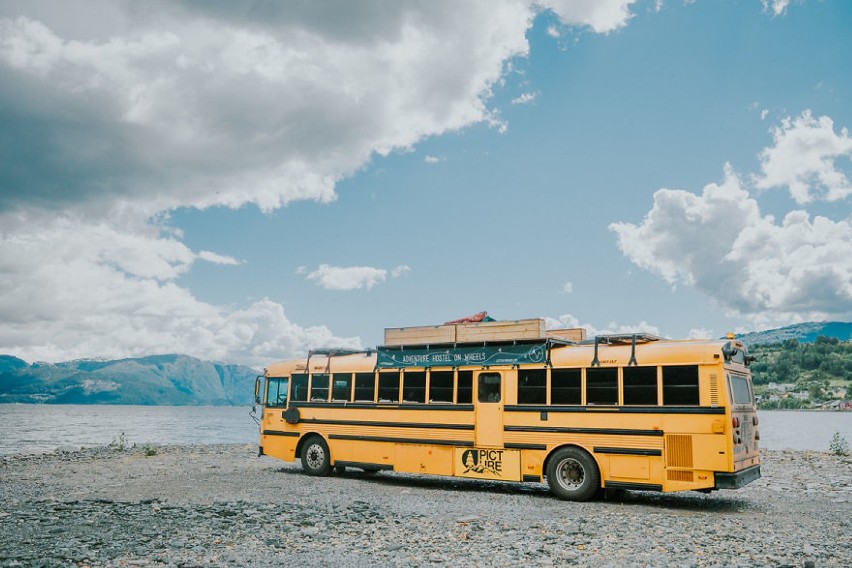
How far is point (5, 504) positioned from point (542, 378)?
1068cm

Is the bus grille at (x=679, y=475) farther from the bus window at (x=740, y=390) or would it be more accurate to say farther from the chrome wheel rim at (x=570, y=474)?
the chrome wheel rim at (x=570, y=474)

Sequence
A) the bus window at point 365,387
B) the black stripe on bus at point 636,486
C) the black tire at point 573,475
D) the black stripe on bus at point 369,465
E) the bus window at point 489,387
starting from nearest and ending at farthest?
the black stripe on bus at point 636,486, the black tire at point 573,475, the bus window at point 489,387, the black stripe on bus at point 369,465, the bus window at point 365,387

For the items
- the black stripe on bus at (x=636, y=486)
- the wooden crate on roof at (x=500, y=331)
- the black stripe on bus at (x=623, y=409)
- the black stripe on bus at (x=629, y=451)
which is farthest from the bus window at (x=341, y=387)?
the black stripe on bus at (x=636, y=486)

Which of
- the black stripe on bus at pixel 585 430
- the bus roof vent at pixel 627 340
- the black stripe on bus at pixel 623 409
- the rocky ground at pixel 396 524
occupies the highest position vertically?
the bus roof vent at pixel 627 340

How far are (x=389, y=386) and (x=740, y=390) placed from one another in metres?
7.86

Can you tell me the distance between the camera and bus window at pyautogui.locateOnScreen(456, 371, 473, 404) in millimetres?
14969

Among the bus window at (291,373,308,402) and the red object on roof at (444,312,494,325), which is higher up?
the red object on roof at (444,312,494,325)

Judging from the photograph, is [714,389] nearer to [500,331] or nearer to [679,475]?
[679,475]

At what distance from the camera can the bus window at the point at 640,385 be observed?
41.5ft

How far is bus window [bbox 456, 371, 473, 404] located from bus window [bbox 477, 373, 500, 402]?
0.76ft

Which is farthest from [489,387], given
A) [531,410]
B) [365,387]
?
[365,387]

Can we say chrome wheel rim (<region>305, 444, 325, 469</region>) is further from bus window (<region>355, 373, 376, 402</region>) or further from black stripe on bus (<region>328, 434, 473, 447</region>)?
bus window (<region>355, 373, 376, 402</region>)

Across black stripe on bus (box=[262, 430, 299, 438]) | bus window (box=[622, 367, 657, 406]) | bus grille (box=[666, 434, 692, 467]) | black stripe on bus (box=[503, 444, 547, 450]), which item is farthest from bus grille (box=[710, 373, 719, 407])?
black stripe on bus (box=[262, 430, 299, 438])

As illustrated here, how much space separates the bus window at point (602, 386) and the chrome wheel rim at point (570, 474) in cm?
131
